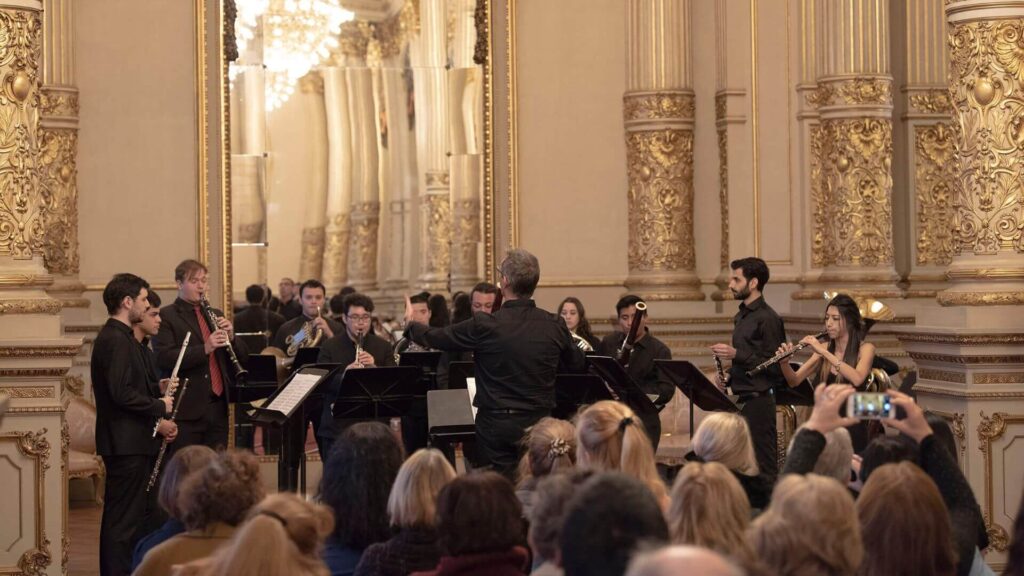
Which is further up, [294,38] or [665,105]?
[294,38]

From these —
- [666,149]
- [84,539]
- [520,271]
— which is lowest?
[84,539]

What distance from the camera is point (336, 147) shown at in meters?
17.0

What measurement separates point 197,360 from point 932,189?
6.15 meters

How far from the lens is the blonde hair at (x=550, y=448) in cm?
598

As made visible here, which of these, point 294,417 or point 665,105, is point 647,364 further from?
point 665,105

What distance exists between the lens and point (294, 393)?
29.2 ft

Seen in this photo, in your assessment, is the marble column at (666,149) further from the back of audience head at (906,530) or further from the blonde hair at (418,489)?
the back of audience head at (906,530)

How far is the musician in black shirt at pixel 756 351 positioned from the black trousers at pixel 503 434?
1.71m

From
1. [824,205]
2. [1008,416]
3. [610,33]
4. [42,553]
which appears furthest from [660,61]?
[42,553]

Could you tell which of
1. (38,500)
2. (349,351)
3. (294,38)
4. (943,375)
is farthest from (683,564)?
(294,38)

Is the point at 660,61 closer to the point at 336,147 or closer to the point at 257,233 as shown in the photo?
the point at 257,233

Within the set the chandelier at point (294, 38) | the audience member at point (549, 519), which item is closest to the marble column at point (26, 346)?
the audience member at point (549, 519)

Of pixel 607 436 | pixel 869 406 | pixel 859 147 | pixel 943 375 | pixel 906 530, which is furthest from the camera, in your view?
pixel 859 147

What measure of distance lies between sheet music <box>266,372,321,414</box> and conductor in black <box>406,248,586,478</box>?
1083 millimetres
